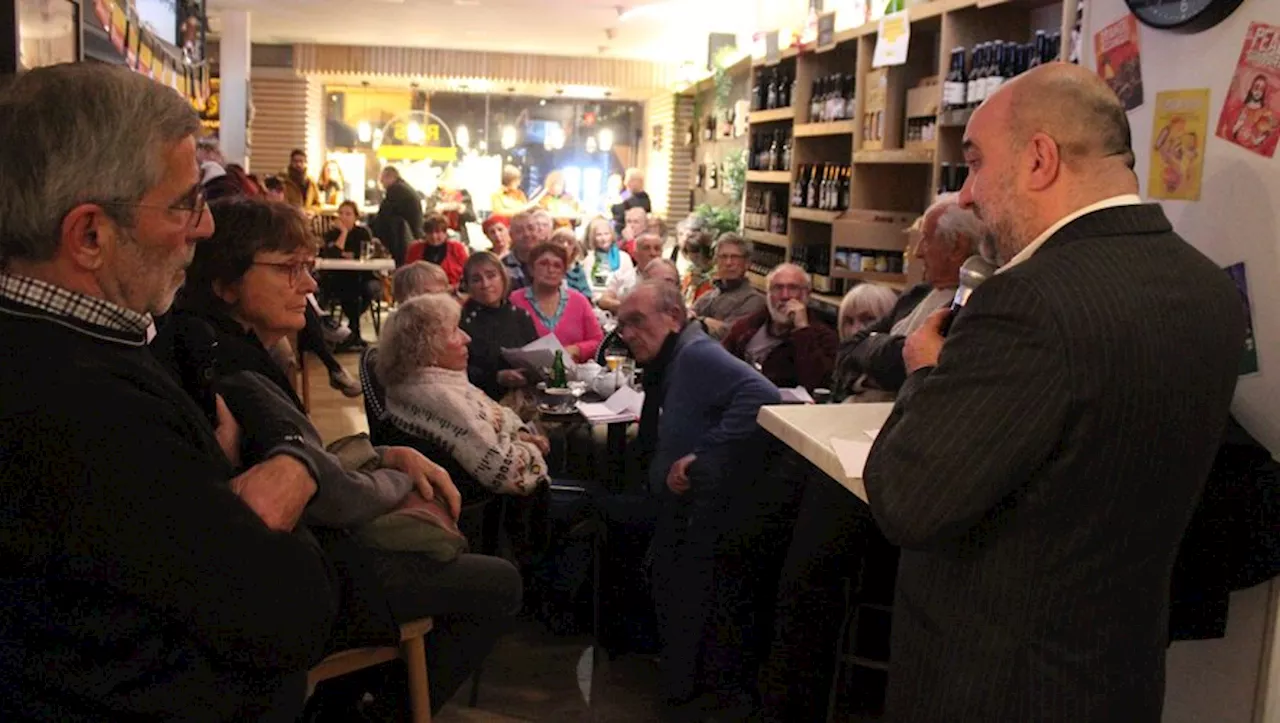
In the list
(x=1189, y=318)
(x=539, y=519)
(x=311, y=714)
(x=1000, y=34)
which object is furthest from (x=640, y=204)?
(x=1189, y=318)

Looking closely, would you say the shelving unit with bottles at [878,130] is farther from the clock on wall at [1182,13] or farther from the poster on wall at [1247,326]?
the poster on wall at [1247,326]

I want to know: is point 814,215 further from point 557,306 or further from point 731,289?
point 557,306

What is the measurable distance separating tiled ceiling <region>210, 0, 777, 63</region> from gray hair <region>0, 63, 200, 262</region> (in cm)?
830

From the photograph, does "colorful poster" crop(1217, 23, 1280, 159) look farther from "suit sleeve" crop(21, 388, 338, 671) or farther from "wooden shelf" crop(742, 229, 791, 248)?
"wooden shelf" crop(742, 229, 791, 248)

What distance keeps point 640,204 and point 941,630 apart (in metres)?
9.84

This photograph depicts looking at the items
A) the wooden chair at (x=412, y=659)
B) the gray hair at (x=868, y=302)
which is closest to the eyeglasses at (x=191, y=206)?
the wooden chair at (x=412, y=659)

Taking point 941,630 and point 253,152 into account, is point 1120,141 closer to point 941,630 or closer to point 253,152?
point 941,630

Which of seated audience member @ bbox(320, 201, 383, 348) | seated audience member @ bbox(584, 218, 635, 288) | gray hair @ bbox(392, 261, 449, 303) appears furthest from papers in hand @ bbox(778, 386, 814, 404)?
seated audience member @ bbox(320, 201, 383, 348)

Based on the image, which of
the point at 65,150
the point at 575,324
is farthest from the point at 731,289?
the point at 65,150

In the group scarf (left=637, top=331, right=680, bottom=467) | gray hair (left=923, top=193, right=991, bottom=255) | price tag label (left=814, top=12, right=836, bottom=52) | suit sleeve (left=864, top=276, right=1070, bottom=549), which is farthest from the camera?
price tag label (left=814, top=12, right=836, bottom=52)

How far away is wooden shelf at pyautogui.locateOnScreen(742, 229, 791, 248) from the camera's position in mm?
7031

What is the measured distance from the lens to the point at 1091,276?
4.59 feet

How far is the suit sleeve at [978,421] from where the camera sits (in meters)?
1.38

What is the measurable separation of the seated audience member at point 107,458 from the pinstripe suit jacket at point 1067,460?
2.80 ft
